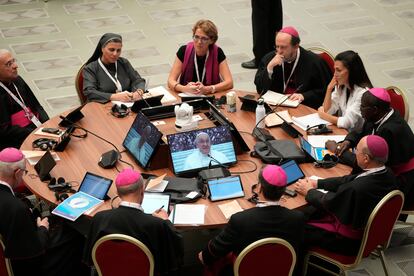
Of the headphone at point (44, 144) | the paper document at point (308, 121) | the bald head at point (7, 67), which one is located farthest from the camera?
the bald head at point (7, 67)

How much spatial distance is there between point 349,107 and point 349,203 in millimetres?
1531

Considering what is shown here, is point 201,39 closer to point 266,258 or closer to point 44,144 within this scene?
point 44,144

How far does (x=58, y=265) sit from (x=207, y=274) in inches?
41.7

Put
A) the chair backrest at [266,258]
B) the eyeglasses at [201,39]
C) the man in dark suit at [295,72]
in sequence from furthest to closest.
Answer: the eyeglasses at [201,39] → the man in dark suit at [295,72] → the chair backrest at [266,258]

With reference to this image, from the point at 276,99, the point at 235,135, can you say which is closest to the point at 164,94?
the point at 276,99

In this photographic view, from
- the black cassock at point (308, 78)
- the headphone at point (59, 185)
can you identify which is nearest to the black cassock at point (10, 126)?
the headphone at point (59, 185)

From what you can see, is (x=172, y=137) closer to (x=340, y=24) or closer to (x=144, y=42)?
(x=144, y=42)

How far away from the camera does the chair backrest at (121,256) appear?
14.8ft

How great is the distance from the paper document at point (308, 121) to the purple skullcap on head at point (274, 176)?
1.55m

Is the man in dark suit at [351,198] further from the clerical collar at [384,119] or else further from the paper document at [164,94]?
the paper document at [164,94]

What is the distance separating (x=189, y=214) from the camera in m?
4.98

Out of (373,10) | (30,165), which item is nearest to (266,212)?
(30,165)

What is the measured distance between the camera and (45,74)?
9102 millimetres

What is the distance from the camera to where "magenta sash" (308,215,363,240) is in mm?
5055
